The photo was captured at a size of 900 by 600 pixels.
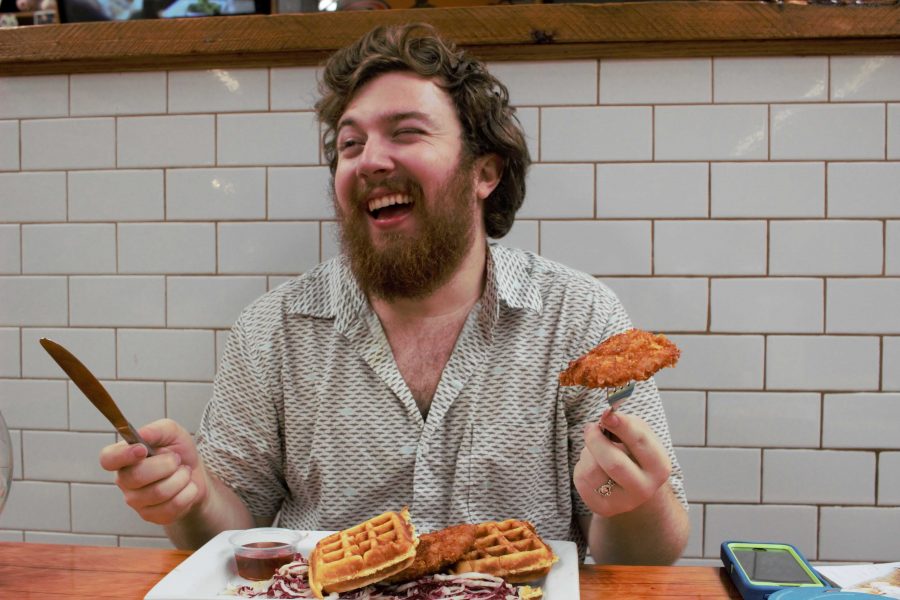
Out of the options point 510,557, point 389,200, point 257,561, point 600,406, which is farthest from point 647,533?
point 389,200

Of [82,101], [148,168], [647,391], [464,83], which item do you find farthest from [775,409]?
[82,101]

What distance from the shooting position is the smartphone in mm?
975

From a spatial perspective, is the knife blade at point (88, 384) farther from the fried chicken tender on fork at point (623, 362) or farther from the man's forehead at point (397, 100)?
the man's forehead at point (397, 100)

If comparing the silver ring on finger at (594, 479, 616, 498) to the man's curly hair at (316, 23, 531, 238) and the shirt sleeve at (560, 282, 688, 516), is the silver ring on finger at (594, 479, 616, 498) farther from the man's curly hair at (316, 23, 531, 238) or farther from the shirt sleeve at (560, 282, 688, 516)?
the man's curly hair at (316, 23, 531, 238)

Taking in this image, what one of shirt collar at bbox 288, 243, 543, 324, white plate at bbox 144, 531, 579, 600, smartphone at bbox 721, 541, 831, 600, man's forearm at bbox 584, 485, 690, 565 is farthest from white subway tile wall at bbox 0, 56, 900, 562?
white plate at bbox 144, 531, 579, 600

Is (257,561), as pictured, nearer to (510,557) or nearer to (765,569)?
(510,557)

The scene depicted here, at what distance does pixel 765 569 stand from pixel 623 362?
352 millimetres

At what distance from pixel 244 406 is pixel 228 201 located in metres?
0.66

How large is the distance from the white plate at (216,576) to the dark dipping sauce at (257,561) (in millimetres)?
18

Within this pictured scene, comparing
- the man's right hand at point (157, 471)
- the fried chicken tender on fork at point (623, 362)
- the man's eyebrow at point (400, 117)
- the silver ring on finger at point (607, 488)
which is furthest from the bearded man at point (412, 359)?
the fried chicken tender on fork at point (623, 362)

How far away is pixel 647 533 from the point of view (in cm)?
133

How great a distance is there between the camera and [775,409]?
187cm

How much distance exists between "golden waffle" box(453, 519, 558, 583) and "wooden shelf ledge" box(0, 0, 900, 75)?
49.5 inches

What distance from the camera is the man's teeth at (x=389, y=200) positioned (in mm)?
1531
